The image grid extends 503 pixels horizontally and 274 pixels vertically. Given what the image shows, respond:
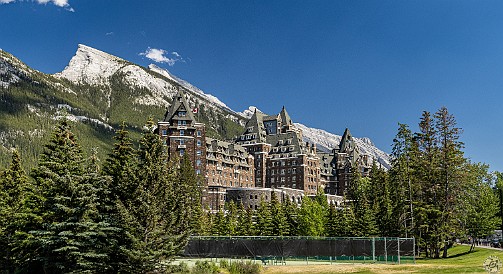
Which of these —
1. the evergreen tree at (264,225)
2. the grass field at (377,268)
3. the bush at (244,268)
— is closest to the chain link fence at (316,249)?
the grass field at (377,268)

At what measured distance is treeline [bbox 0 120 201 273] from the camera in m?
41.6

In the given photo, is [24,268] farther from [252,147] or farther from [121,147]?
[252,147]

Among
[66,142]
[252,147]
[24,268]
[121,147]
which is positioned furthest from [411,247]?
[252,147]

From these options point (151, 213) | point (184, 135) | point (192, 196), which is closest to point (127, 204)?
point (151, 213)

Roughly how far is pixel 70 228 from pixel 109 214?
3732 mm

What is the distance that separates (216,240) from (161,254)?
697 inches

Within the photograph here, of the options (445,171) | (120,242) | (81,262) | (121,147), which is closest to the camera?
(81,262)

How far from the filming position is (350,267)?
48938 mm

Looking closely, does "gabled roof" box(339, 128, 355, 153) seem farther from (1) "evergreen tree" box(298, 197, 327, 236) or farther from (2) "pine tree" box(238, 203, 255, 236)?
(2) "pine tree" box(238, 203, 255, 236)

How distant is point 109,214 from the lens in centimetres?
4519

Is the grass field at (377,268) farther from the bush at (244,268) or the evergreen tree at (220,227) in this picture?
the evergreen tree at (220,227)

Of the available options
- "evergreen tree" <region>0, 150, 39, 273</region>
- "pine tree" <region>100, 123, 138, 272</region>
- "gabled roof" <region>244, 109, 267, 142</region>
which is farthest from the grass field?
"gabled roof" <region>244, 109, 267, 142</region>

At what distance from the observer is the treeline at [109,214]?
1638 inches

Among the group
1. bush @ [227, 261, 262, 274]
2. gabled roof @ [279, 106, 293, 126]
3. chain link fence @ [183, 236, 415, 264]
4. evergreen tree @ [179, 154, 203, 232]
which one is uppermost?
gabled roof @ [279, 106, 293, 126]
